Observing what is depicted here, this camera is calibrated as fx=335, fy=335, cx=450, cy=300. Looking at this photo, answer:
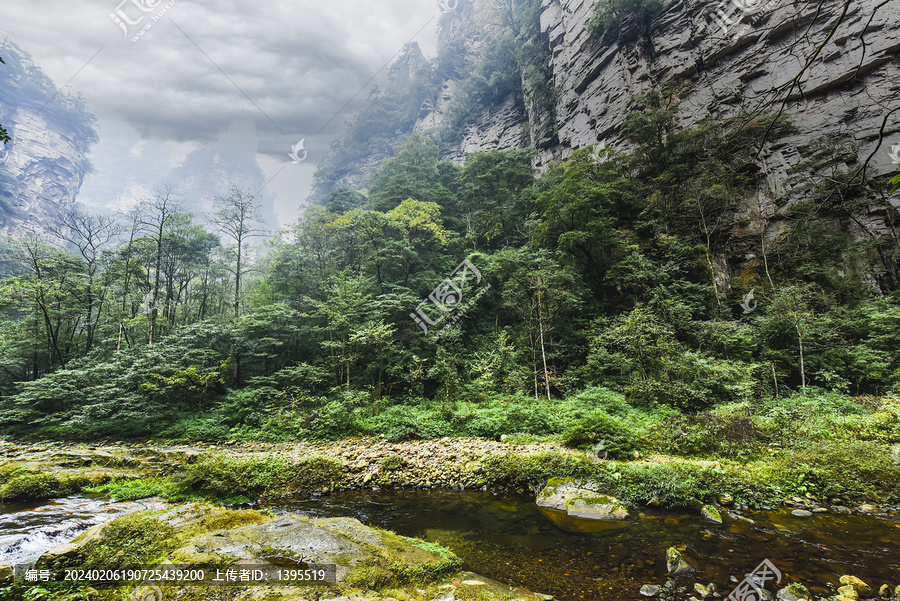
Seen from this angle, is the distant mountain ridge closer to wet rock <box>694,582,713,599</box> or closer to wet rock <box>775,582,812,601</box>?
wet rock <box>775,582,812,601</box>

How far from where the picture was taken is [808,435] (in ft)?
21.7

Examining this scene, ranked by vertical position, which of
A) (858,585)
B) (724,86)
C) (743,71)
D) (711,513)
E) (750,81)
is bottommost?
(858,585)

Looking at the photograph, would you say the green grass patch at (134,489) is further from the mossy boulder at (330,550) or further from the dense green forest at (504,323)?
the dense green forest at (504,323)

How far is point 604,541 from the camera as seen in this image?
468 cm

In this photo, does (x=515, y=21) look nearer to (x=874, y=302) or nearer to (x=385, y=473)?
(x=874, y=302)

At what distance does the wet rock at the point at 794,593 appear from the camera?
351cm

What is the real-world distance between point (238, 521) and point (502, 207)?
19.6 meters

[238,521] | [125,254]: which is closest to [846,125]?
Answer: [238,521]

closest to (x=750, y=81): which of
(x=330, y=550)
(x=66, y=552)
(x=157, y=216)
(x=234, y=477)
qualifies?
(x=330, y=550)

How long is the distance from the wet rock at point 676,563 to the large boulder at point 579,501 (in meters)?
1.05

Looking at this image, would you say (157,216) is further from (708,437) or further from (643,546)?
(708,437)

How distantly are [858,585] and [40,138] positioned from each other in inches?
2961

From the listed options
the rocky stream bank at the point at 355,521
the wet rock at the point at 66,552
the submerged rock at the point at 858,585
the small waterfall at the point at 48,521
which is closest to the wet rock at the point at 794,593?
the rocky stream bank at the point at 355,521

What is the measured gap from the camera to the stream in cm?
397
